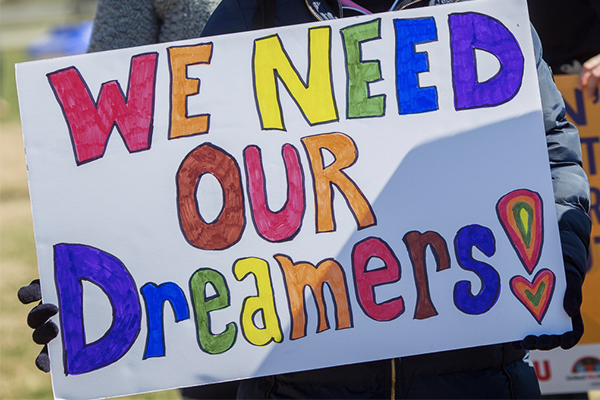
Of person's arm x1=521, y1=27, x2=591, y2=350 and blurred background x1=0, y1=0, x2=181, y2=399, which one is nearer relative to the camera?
person's arm x1=521, y1=27, x2=591, y2=350

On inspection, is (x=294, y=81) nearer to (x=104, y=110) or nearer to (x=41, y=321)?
(x=104, y=110)

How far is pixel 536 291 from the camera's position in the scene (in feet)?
4.00

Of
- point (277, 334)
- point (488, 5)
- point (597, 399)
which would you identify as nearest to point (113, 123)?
point (277, 334)

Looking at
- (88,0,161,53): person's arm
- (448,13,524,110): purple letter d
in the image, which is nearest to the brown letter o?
(448,13,524,110): purple letter d

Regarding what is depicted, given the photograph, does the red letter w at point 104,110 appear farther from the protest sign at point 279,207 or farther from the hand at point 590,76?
the hand at point 590,76

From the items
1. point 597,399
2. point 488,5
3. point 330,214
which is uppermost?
point 488,5

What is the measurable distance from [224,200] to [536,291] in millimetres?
668

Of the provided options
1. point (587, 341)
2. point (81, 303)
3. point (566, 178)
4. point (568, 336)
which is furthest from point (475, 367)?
point (587, 341)

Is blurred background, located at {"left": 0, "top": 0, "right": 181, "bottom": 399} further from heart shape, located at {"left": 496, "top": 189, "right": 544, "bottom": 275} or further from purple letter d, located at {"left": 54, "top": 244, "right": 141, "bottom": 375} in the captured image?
heart shape, located at {"left": 496, "top": 189, "right": 544, "bottom": 275}

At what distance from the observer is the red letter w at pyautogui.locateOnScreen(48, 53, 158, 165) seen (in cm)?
120

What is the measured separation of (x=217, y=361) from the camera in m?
1.21

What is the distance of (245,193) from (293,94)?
0.23 m

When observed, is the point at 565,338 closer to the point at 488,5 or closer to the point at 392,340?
the point at 392,340

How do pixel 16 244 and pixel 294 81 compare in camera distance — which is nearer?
pixel 294 81
